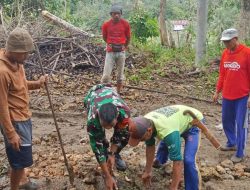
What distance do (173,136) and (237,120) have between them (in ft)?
6.32

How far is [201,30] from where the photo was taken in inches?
397

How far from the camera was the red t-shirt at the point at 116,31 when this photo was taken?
7.49 metres

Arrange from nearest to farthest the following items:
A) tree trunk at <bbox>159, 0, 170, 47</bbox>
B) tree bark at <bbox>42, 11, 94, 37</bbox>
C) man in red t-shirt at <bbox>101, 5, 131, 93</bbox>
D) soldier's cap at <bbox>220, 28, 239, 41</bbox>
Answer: soldier's cap at <bbox>220, 28, 239, 41</bbox> < man in red t-shirt at <bbox>101, 5, 131, 93</bbox> < tree bark at <bbox>42, 11, 94, 37</bbox> < tree trunk at <bbox>159, 0, 170, 47</bbox>

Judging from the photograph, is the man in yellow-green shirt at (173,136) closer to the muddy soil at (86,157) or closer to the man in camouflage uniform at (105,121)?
the man in camouflage uniform at (105,121)

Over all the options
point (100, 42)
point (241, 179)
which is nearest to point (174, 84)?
point (100, 42)

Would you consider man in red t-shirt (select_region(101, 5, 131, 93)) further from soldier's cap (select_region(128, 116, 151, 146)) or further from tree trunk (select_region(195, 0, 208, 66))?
soldier's cap (select_region(128, 116, 151, 146))

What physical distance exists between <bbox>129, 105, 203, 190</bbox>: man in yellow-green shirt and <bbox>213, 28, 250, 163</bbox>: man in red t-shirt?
4.21ft

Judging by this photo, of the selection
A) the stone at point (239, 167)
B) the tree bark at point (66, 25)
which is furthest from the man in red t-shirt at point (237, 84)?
the tree bark at point (66, 25)

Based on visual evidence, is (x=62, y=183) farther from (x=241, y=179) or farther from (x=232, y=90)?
(x=232, y=90)

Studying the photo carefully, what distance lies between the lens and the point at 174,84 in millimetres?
9422

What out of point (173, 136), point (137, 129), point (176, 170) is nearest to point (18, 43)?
point (137, 129)

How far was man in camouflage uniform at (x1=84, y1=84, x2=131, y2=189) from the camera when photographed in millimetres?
3244

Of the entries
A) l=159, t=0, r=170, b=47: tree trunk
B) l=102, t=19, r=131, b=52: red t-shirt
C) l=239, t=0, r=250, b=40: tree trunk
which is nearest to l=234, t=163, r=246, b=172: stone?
l=102, t=19, r=131, b=52: red t-shirt

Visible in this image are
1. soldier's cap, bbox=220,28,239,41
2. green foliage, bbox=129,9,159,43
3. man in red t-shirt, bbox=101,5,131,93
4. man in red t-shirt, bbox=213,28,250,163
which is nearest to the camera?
soldier's cap, bbox=220,28,239,41
